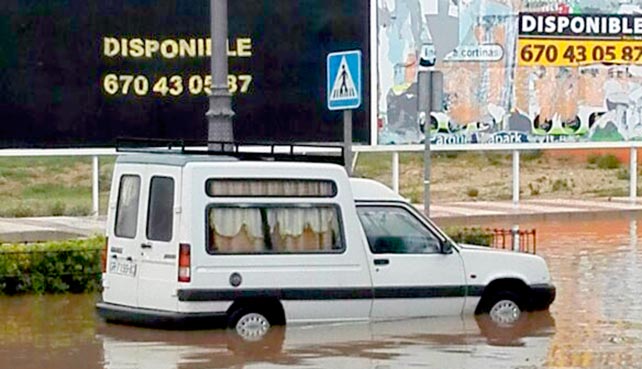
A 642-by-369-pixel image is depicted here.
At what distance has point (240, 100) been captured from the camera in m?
28.7

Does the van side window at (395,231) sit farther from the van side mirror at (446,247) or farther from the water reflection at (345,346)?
the water reflection at (345,346)

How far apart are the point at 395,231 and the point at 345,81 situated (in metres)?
2.36

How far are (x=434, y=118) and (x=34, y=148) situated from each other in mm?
8486

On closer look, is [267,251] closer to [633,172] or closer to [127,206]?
[127,206]

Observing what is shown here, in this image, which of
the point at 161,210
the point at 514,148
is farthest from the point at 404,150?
the point at 161,210

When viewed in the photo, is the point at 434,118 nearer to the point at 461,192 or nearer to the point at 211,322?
the point at 461,192

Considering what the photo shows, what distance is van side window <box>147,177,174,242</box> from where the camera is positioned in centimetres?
1430

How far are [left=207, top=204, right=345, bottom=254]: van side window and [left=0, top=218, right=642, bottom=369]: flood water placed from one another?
0.81 metres

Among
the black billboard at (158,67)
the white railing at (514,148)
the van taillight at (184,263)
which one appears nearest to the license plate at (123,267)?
the van taillight at (184,263)

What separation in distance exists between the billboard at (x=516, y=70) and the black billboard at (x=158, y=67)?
1.45 metres

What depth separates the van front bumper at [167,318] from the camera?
46.5 feet

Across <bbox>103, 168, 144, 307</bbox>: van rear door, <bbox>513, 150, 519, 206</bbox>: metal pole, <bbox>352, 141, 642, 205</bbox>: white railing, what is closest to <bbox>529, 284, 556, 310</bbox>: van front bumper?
<bbox>103, 168, 144, 307</bbox>: van rear door

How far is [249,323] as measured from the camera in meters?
14.5

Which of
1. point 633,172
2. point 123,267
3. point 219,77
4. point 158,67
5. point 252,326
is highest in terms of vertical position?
point 158,67
